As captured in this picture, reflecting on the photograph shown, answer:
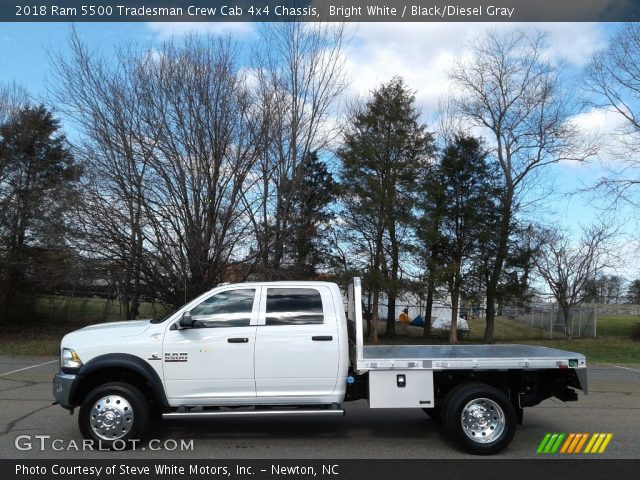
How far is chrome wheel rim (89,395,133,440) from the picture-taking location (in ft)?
21.8

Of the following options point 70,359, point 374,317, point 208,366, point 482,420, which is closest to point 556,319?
point 374,317

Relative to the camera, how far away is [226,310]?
7039mm

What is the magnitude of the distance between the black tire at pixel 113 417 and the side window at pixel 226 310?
116cm

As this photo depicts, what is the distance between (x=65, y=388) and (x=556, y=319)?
115ft

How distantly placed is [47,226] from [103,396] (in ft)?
50.6

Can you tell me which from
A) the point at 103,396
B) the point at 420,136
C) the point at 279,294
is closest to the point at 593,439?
the point at 279,294

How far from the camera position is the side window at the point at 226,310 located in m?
6.95

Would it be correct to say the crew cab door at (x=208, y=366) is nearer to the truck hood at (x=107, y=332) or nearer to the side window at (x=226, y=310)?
the side window at (x=226, y=310)

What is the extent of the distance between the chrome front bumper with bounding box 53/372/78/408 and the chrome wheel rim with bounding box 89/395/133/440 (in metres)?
0.32

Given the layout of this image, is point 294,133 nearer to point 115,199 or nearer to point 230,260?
point 230,260

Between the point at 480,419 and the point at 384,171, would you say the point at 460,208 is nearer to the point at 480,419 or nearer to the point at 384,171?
the point at 384,171

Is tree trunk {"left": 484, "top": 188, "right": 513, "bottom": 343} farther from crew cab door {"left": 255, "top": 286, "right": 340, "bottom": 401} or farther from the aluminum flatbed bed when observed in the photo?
crew cab door {"left": 255, "top": 286, "right": 340, "bottom": 401}

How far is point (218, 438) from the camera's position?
727 centimetres

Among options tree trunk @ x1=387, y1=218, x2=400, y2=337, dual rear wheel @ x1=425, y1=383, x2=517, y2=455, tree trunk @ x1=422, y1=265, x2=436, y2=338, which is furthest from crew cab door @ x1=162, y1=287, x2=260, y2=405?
tree trunk @ x1=422, y1=265, x2=436, y2=338
